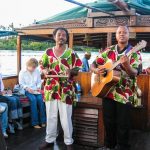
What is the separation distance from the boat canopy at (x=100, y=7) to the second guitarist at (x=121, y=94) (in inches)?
73.8

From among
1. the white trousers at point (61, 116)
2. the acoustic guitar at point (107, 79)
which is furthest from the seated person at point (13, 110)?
the acoustic guitar at point (107, 79)

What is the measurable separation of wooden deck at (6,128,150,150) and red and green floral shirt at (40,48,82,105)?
0.76m

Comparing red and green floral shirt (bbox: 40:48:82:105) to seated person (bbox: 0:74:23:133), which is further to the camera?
seated person (bbox: 0:74:23:133)

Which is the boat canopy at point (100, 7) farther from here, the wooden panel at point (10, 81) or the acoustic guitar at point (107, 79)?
the acoustic guitar at point (107, 79)

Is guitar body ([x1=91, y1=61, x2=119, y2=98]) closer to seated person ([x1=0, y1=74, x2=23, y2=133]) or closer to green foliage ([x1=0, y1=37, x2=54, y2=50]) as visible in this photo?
seated person ([x1=0, y1=74, x2=23, y2=133])

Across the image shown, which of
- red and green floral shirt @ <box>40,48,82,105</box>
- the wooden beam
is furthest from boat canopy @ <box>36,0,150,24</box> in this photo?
red and green floral shirt @ <box>40,48,82,105</box>

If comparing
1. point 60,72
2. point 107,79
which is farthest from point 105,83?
point 60,72

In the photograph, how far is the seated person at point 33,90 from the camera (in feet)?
16.6

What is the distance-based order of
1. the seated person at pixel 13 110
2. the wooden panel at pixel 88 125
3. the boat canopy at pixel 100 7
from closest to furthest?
the wooden panel at pixel 88 125 < the seated person at pixel 13 110 < the boat canopy at pixel 100 7

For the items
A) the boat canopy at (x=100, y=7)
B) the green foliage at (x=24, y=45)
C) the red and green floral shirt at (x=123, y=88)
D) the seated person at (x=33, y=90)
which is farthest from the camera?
the green foliage at (x=24, y=45)

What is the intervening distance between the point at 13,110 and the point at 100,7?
2.48 meters

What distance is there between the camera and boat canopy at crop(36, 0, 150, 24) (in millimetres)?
5236

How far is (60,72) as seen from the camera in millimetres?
3703

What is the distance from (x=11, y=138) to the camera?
14.4 ft
